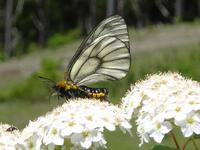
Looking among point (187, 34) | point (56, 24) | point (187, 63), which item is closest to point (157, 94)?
point (187, 63)

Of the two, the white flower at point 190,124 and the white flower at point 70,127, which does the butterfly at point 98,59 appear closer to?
the white flower at point 70,127

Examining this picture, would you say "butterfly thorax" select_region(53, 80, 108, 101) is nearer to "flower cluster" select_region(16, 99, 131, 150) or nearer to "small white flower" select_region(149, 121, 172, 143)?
"flower cluster" select_region(16, 99, 131, 150)

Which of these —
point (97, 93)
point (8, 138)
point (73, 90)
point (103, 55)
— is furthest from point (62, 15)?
point (8, 138)

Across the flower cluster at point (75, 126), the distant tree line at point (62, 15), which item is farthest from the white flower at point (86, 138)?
the distant tree line at point (62, 15)

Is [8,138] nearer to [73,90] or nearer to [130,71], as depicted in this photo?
[73,90]

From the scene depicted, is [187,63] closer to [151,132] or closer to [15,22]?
[151,132]

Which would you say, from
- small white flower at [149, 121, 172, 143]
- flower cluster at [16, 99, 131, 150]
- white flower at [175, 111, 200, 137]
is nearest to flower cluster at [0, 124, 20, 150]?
flower cluster at [16, 99, 131, 150]
